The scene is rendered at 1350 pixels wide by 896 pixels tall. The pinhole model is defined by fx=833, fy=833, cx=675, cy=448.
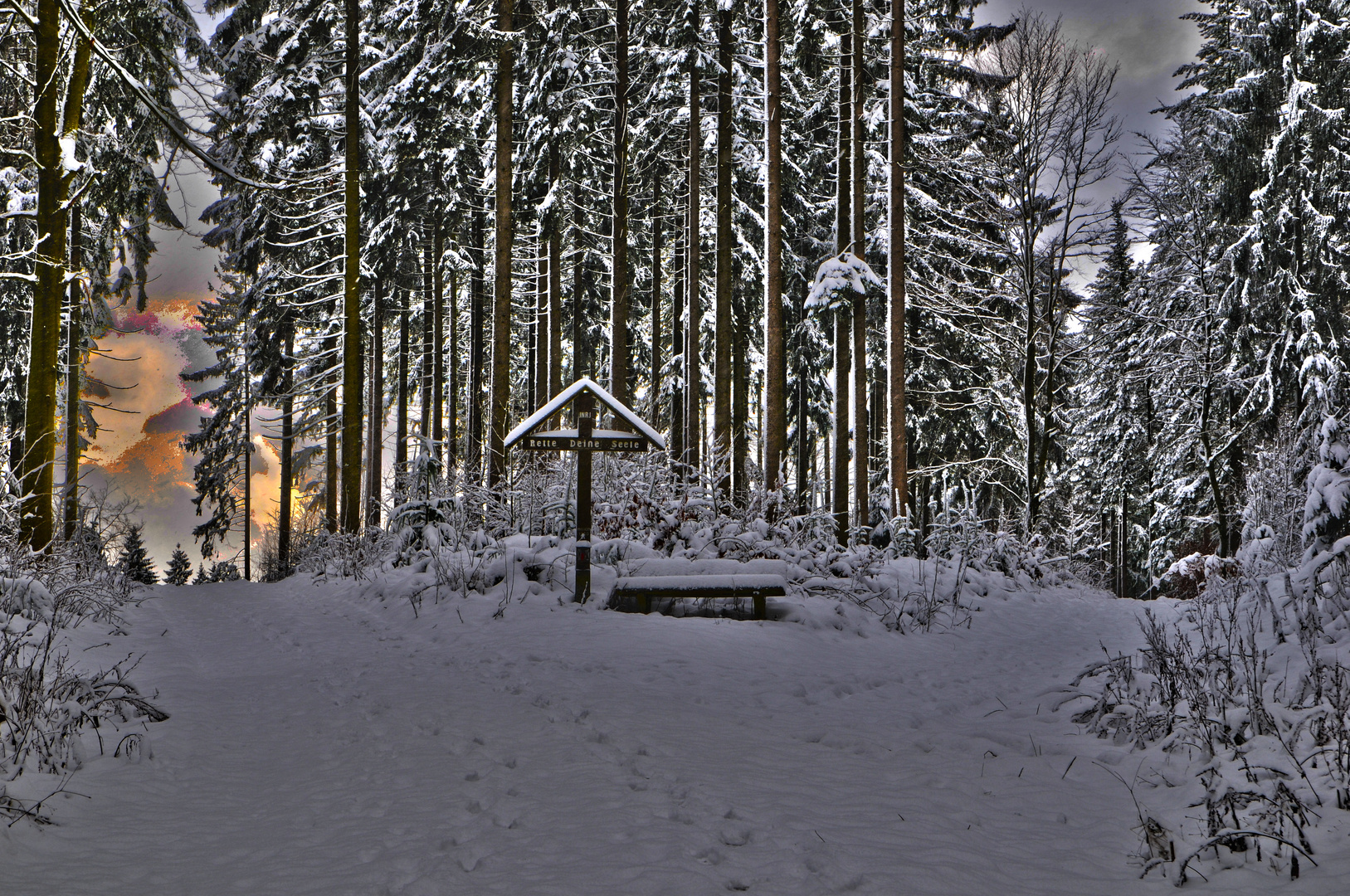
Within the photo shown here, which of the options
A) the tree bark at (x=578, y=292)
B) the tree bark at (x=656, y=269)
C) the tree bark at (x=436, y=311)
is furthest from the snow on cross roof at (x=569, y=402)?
the tree bark at (x=578, y=292)

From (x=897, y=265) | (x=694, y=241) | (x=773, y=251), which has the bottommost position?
(x=897, y=265)

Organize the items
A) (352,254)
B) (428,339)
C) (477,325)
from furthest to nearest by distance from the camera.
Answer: (428,339) → (477,325) → (352,254)

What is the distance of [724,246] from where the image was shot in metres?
16.8

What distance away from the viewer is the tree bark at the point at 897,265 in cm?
1523

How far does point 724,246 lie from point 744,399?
23.2ft

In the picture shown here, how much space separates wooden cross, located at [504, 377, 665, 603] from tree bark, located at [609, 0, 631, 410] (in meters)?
7.13

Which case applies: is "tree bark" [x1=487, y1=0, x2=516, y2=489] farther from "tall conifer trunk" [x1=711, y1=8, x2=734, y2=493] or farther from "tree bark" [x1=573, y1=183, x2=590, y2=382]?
"tree bark" [x1=573, y1=183, x2=590, y2=382]

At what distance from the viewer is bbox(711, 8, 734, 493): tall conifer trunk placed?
16.6 metres

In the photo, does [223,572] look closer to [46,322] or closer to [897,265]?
[46,322]

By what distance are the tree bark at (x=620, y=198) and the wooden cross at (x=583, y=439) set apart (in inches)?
281

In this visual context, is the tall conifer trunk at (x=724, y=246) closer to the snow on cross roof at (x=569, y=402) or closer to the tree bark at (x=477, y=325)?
the snow on cross roof at (x=569, y=402)

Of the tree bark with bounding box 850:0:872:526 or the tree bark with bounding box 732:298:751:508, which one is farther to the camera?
the tree bark with bounding box 732:298:751:508

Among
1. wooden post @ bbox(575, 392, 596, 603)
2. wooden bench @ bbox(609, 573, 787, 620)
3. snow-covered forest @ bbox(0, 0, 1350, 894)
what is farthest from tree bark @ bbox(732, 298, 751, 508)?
wooden bench @ bbox(609, 573, 787, 620)

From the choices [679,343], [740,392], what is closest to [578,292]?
[679,343]
